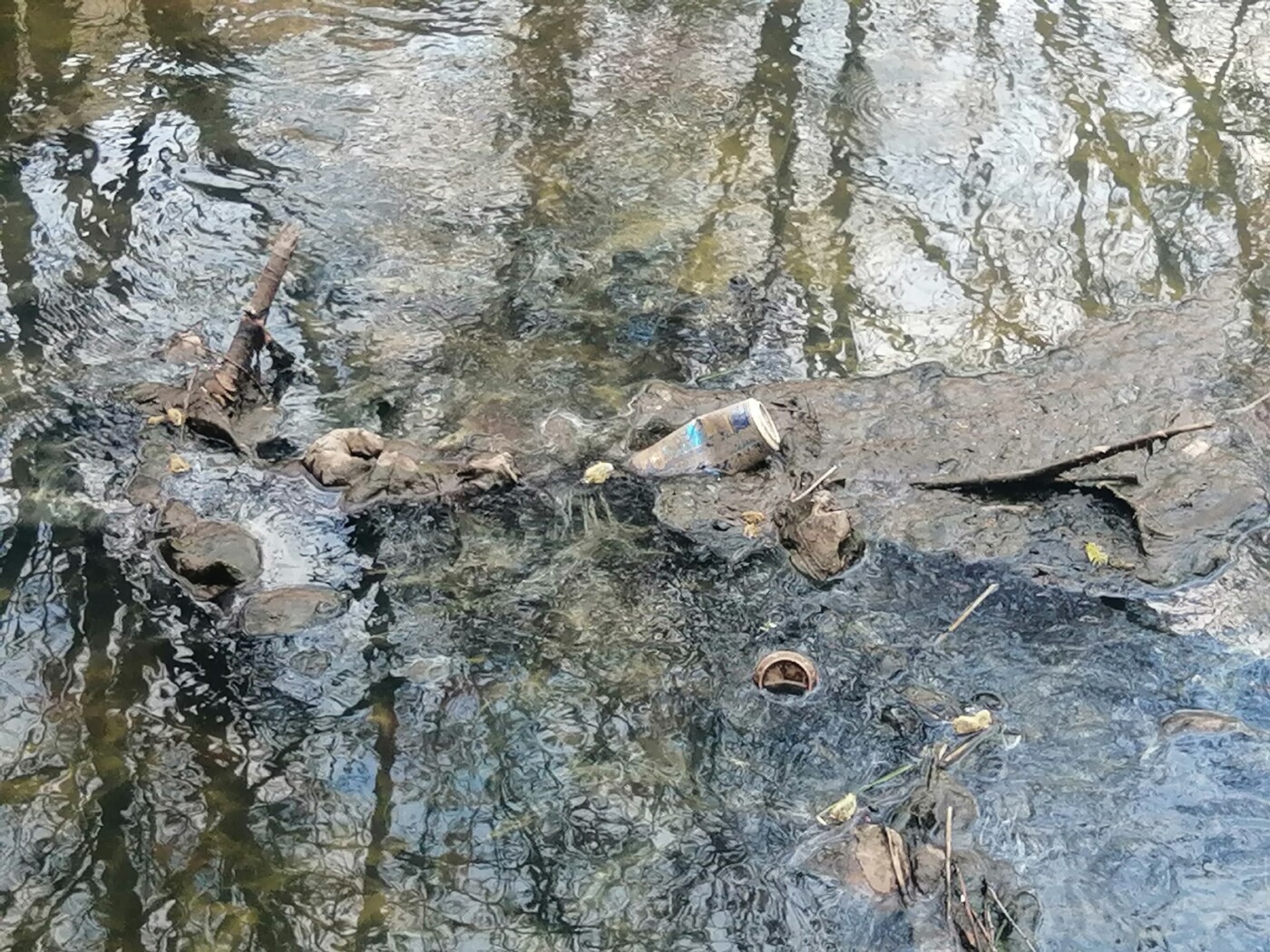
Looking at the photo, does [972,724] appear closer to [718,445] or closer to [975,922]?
[975,922]

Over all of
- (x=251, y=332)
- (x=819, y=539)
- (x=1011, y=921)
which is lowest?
(x=1011, y=921)

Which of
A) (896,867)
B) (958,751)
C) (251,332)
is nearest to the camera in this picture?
(896,867)

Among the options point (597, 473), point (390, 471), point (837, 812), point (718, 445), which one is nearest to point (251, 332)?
point (390, 471)

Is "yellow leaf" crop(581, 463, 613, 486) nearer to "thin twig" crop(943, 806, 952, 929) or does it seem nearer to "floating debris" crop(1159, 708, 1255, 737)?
"thin twig" crop(943, 806, 952, 929)

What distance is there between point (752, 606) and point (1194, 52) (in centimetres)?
582

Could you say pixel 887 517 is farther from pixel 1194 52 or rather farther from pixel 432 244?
pixel 1194 52

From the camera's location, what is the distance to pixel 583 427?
4742 mm

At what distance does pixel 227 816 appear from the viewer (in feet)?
11.0

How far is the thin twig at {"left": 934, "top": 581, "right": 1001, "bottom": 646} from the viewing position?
3.89 meters

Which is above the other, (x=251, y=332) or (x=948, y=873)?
(x=251, y=332)

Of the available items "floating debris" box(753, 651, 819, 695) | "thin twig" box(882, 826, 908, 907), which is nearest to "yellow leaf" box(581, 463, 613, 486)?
"floating debris" box(753, 651, 819, 695)

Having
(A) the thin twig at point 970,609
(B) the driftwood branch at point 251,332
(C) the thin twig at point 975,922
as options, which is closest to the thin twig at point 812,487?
(A) the thin twig at point 970,609

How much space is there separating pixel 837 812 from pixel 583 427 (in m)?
2.03

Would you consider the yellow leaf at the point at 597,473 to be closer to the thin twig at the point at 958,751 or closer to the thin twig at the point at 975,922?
the thin twig at the point at 958,751
